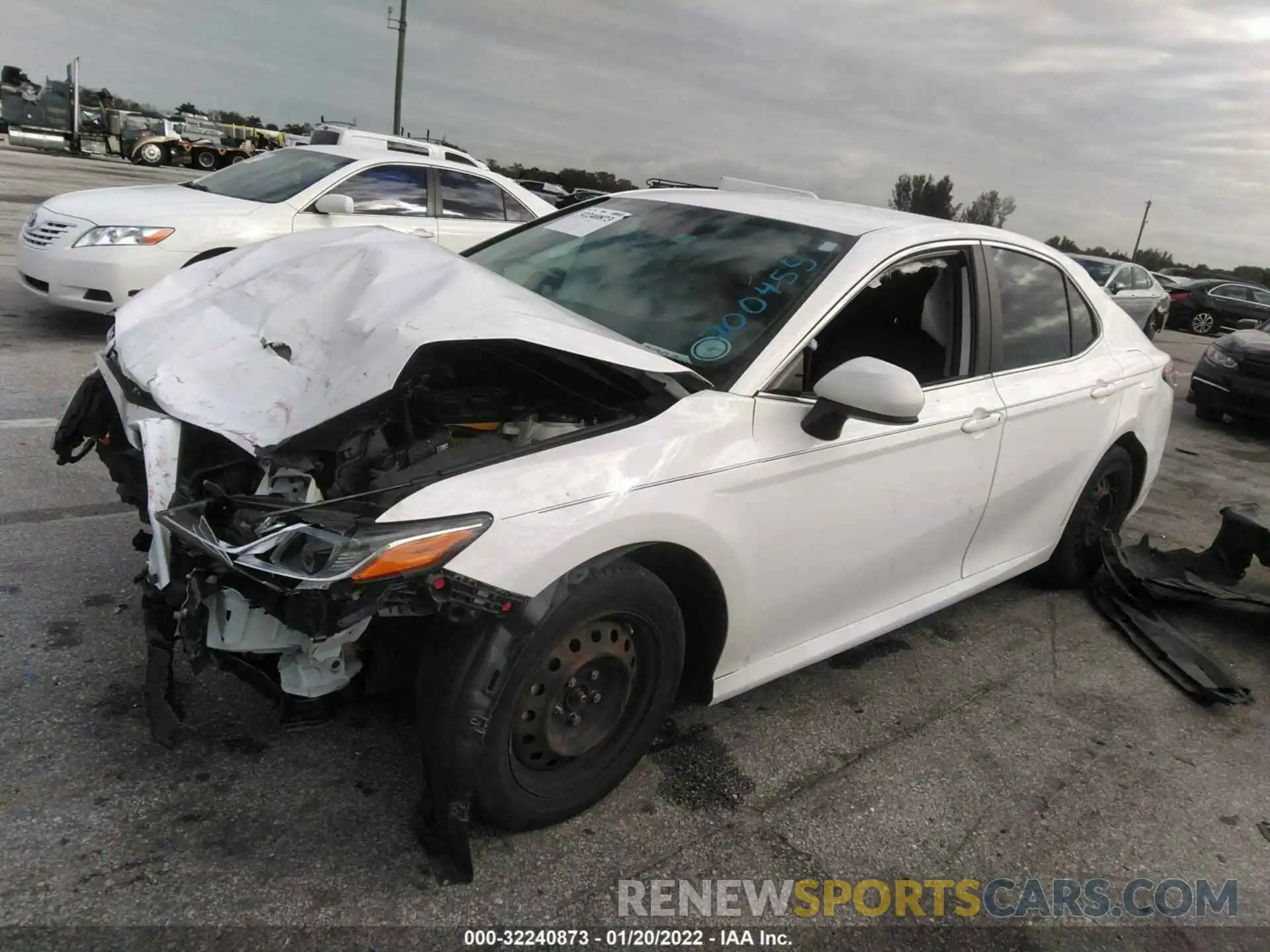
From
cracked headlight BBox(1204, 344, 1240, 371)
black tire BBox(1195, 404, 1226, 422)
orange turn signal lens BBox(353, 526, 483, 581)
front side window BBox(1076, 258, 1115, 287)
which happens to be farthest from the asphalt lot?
front side window BBox(1076, 258, 1115, 287)

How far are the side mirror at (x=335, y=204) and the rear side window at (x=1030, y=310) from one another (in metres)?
5.10

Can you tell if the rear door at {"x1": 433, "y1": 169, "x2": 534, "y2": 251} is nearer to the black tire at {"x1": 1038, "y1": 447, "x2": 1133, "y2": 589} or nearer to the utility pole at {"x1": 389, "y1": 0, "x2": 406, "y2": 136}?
the black tire at {"x1": 1038, "y1": 447, "x2": 1133, "y2": 589}

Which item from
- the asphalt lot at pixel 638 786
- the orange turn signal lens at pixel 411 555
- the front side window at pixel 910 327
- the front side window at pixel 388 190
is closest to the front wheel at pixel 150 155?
the front side window at pixel 388 190

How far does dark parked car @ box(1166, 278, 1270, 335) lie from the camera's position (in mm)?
23141

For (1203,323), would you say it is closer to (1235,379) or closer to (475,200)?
(1235,379)

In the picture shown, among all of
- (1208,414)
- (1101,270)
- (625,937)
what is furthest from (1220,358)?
(625,937)

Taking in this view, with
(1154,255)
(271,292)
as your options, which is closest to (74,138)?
(271,292)

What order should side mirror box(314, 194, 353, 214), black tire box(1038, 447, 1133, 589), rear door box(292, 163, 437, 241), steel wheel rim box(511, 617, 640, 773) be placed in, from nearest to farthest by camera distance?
steel wheel rim box(511, 617, 640, 773)
black tire box(1038, 447, 1133, 589)
side mirror box(314, 194, 353, 214)
rear door box(292, 163, 437, 241)

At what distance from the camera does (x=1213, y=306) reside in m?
23.1

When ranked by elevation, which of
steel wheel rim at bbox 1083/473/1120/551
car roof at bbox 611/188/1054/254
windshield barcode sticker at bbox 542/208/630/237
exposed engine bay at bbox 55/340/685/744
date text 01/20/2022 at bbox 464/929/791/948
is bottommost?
date text 01/20/2022 at bbox 464/929/791/948

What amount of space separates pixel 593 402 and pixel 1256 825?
2561 millimetres

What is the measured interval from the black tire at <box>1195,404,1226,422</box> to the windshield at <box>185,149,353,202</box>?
903cm

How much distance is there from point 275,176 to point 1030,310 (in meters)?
6.31

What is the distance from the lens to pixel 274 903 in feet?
6.93
